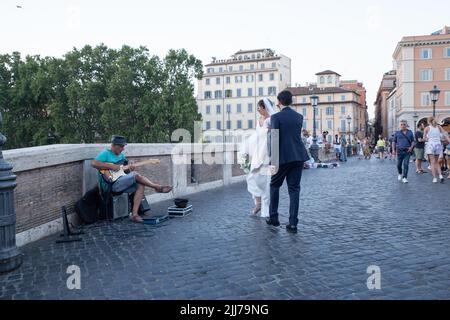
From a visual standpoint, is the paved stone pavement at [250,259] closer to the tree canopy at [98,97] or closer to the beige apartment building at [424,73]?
the tree canopy at [98,97]

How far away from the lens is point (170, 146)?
1070cm

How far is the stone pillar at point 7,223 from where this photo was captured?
4.57m

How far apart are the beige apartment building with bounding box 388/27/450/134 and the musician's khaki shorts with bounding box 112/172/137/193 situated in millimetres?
61489

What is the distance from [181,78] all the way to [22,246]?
48.3 metres

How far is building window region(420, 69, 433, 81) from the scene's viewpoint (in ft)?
207

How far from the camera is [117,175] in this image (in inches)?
288

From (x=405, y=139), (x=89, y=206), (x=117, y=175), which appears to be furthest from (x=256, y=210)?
(x=405, y=139)

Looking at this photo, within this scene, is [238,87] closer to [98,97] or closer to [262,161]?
[98,97]

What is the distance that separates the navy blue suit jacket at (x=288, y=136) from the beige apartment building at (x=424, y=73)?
6118 centimetres

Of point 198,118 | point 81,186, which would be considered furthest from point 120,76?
point 81,186

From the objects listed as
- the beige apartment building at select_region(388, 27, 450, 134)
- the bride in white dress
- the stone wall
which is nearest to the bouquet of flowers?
the bride in white dress

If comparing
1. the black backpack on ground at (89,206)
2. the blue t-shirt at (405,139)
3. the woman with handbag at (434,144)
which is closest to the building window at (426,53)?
the woman with handbag at (434,144)

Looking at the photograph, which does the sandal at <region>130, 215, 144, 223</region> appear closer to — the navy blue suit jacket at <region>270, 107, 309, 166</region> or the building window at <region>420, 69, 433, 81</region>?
the navy blue suit jacket at <region>270, 107, 309, 166</region>
